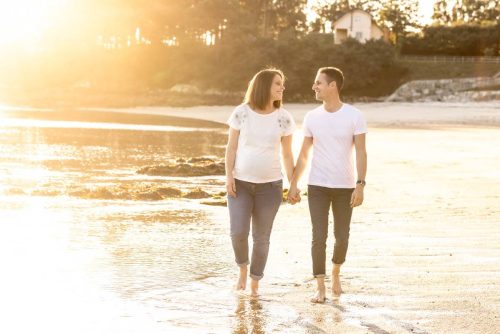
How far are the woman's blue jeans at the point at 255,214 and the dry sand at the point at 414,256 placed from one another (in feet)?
1.32

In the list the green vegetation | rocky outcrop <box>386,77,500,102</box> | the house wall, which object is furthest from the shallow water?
the house wall

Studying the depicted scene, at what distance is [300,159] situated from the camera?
685 centimetres

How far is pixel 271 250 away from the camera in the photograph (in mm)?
9062

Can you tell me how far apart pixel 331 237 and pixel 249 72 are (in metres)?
64.6

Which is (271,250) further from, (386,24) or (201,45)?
(386,24)

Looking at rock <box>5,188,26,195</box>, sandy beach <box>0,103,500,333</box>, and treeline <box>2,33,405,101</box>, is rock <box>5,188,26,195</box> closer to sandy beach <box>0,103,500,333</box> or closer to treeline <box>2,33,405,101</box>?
sandy beach <box>0,103,500,333</box>

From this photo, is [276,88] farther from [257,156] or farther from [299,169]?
[299,169]

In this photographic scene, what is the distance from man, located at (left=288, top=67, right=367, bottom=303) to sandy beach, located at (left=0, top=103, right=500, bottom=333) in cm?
56

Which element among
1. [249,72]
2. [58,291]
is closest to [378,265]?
[58,291]

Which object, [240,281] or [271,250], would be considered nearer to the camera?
[240,281]

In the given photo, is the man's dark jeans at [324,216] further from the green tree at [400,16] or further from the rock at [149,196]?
the green tree at [400,16]

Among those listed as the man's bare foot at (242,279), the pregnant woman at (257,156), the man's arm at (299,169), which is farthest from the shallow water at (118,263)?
the man's arm at (299,169)

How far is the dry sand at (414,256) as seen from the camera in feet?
20.0

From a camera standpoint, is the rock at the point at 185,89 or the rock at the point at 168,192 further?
the rock at the point at 185,89
